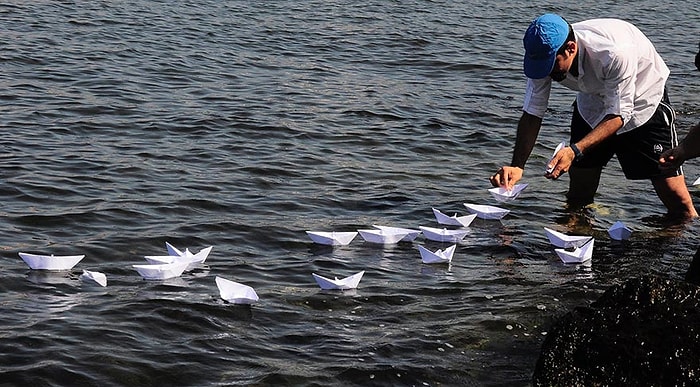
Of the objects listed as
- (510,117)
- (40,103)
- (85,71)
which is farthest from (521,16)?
(40,103)

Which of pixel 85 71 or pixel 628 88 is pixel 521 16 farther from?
pixel 628 88

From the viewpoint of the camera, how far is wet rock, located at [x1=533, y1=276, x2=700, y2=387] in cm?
473

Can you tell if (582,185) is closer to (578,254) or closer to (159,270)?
(578,254)

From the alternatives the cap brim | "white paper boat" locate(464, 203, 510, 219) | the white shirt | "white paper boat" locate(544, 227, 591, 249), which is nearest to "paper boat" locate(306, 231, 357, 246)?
"white paper boat" locate(464, 203, 510, 219)

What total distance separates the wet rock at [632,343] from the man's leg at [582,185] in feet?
11.5

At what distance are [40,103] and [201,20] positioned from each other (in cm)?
653

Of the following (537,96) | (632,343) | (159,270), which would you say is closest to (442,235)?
(537,96)

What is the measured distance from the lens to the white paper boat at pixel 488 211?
859 centimetres

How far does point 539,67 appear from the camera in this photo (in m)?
6.99

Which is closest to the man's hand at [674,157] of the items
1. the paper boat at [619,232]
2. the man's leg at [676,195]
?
the man's leg at [676,195]

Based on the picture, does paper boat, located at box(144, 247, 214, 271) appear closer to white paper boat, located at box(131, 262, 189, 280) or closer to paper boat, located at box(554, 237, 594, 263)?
white paper boat, located at box(131, 262, 189, 280)

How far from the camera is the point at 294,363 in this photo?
5.69 meters

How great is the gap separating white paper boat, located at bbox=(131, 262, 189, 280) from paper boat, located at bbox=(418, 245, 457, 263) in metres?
1.65

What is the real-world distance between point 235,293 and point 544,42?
2452 millimetres
